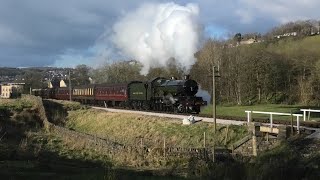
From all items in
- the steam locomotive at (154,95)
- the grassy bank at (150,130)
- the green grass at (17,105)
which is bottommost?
the grassy bank at (150,130)

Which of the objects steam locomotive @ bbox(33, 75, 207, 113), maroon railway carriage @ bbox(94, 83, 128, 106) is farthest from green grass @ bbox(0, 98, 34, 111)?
steam locomotive @ bbox(33, 75, 207, 113)

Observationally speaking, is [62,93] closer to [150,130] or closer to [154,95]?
[154,95]

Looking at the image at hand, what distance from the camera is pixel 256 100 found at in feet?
216

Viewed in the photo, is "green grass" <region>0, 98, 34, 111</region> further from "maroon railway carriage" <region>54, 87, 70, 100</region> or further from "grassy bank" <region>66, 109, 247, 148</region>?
"maroon railway carriage" <region>54, 87, 70, 100</region>

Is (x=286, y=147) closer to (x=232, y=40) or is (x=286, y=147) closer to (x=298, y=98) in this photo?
(x=298, y=98)

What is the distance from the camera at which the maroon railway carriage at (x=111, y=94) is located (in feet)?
178

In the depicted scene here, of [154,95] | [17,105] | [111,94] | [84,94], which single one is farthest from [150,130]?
[84,94]

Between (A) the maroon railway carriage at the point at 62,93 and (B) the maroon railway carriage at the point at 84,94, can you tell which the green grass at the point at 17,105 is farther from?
(A) the maroon railway carriage at the point at 62,93

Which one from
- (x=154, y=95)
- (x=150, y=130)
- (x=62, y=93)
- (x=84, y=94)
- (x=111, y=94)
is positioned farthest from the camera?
(x=62, y=93)

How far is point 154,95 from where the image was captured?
149 ft

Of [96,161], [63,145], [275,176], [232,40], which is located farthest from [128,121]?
[232,40]

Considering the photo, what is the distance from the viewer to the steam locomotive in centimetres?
4060

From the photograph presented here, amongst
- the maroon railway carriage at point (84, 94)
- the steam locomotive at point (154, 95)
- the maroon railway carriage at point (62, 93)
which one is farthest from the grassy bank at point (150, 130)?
the maroon railway carriage at point (62, 93)

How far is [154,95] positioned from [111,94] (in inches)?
570
